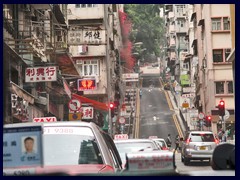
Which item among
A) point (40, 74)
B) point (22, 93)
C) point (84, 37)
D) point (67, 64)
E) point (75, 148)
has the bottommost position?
point (75, 148)

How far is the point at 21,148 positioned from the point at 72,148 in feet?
7.31

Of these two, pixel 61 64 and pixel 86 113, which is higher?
pixel 61 64

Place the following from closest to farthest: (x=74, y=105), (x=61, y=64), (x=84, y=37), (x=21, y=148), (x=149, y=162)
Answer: (x=149, y=162)
(x=21, y=148)
(x=74, y=105)
(x=84, y=37)
(x=61, y=64)

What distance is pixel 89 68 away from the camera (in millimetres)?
27094

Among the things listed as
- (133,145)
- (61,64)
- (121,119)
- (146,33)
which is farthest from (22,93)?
(146,33)

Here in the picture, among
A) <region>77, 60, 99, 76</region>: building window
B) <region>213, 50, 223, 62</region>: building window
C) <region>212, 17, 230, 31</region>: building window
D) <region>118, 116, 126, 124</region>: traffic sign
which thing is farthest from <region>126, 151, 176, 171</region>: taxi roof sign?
<region>77, 60, 99, 76</region>: building window

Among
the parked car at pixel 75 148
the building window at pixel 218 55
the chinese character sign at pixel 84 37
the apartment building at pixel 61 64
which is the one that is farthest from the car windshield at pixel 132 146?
the chinese character sign at pixel 84 37

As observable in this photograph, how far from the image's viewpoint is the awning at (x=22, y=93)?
59.2ft

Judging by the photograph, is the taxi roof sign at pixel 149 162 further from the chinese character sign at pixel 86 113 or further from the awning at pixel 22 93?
the chinese character sign at pixel 86 113

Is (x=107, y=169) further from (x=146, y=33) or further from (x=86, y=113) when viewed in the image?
(x=86, y=113)

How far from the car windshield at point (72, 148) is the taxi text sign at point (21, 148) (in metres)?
1.49

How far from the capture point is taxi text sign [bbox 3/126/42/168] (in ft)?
11.9

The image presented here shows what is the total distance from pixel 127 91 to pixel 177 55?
11.5 ft
